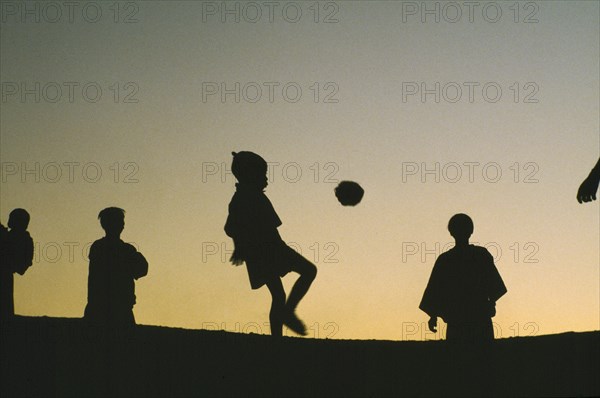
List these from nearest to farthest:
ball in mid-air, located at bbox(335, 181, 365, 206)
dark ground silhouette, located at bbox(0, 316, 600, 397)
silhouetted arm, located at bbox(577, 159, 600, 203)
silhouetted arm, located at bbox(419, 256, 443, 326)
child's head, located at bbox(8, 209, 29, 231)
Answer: dark ground silhouette, located at bbox(0, 316, 600, 397) < silhouetted arm, located at bbox(577, 159, 600, 203) < silhouetted arm, located at bbox(419, 256, 443, 326) < child's head, located at bbox(8, 209, 29, 231) < ball in mid-air, located at bbox(335, 181, 365, 206)

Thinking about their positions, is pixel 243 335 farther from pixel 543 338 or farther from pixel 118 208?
pixel 543 338

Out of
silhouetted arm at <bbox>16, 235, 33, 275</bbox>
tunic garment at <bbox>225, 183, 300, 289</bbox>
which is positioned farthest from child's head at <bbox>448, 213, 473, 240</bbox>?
silhouetted arm at <bbox>16, 235, 33, 275</bbox>

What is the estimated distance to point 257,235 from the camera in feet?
28.8

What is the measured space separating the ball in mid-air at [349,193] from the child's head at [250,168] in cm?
160

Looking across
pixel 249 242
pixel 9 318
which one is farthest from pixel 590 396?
pixel 9 318

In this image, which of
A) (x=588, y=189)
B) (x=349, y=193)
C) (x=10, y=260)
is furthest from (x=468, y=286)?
(x=10, y=260)

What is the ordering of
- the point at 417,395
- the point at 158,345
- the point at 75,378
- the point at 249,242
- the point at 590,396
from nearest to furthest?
the point at 590,396, the point at 417,395, the point at 75,378, the point at 158,345, the point at 249,242

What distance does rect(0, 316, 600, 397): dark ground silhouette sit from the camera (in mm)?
6777

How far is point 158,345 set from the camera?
8.24 m

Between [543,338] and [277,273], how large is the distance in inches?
104

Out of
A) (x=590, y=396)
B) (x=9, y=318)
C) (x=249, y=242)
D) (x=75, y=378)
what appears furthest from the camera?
(x=9, y=318)

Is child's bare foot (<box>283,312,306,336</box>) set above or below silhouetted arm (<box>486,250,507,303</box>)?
below

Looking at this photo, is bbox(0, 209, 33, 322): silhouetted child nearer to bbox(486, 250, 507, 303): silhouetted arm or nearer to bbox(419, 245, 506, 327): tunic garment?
bbox(419, 245, 506, 327): tunic garment

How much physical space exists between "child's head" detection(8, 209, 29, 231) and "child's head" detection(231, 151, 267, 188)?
2692 millimetres
